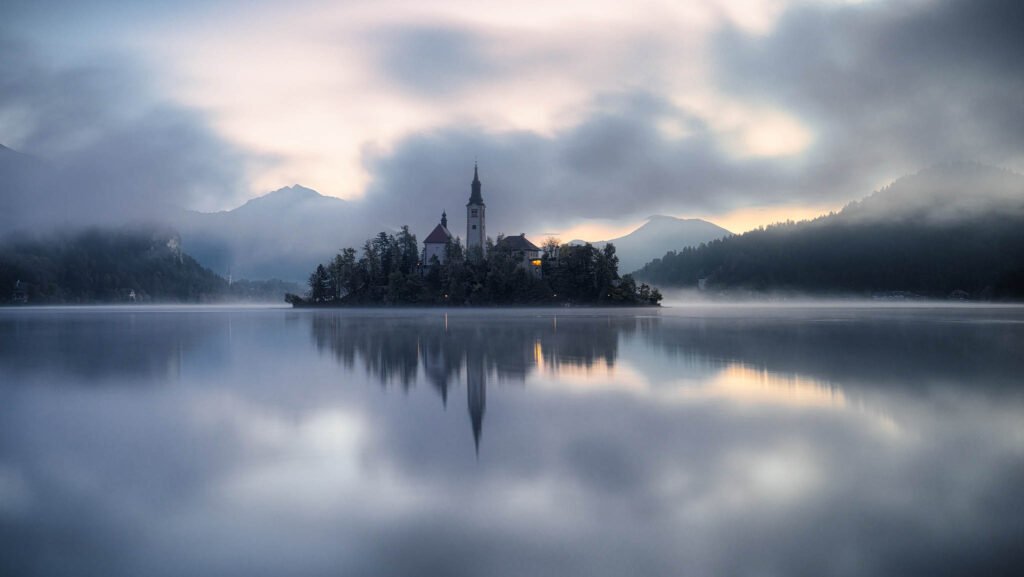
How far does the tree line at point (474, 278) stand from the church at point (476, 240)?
31.8 inches

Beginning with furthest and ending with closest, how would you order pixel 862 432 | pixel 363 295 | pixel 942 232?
1. pixel 942 232
2. pixel 363 295
3. pixel 862 432

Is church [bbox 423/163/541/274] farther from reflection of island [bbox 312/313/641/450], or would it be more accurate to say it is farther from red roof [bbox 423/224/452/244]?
reflection of island [bbox 312/313/641/450]

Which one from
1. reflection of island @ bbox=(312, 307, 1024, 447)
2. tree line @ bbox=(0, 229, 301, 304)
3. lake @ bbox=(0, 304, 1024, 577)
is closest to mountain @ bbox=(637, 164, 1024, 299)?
reflection of island @ bbox=(312, 307, 1024, 447)

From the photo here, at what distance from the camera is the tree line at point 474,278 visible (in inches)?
3964

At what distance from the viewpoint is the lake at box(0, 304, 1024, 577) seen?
5328mm

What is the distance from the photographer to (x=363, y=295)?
360 feet

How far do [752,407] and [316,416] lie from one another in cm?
777

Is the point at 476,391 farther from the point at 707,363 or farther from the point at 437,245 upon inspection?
the point at 437,245

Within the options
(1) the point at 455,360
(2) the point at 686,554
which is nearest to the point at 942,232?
(1) the point at 455,360

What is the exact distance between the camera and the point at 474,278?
102625 millimetres

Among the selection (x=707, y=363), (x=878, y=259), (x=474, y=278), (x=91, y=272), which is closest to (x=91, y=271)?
(x=91, y=272)

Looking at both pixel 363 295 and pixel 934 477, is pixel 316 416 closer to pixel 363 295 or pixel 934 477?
pixel 934 477

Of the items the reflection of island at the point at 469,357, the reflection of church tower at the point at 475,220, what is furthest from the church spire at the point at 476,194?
the reflection of island at the point at 469,357

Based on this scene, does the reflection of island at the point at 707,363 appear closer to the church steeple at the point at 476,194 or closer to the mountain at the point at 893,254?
the church steeple at the point at 476,194
